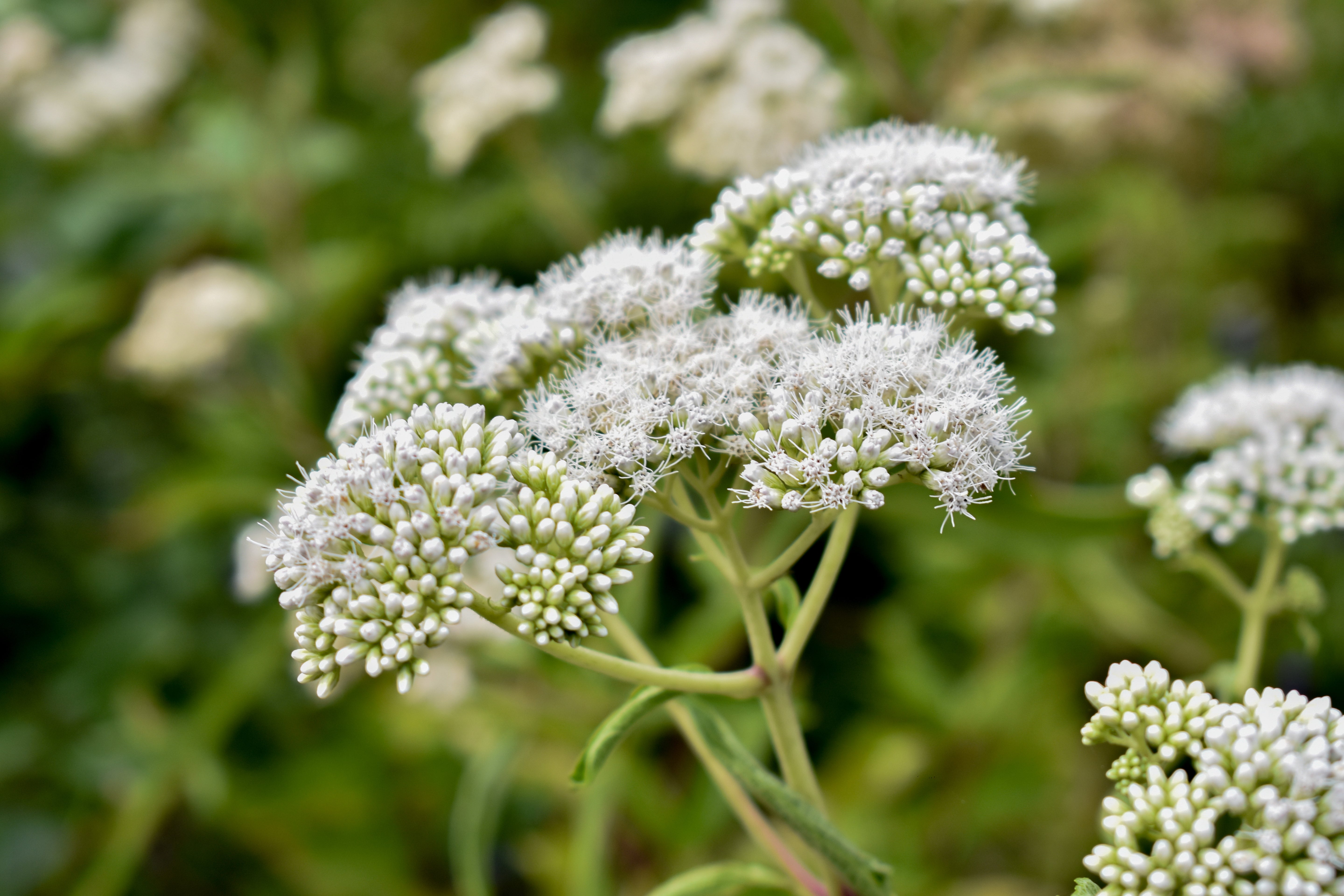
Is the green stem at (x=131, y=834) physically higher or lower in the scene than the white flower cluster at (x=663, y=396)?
lower

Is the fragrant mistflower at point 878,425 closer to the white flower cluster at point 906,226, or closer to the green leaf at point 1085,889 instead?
the white flower cluster at point 906,226

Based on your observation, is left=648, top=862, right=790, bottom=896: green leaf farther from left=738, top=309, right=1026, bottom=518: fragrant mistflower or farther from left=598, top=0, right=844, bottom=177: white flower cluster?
left=598, top=0, right=844, bottom=177: white flower cluster

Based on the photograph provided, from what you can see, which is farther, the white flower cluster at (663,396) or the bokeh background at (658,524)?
the bokeh background at (658,524)

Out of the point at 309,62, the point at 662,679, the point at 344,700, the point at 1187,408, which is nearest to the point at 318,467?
the point at 662,679

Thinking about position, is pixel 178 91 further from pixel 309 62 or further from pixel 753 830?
pixel 753 830

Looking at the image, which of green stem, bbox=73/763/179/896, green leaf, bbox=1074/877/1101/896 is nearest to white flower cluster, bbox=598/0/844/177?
green leaf, bbox=1074/877/1101/896

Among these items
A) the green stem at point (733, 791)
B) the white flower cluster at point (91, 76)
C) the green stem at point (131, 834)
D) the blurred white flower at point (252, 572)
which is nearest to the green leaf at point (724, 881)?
the green stem at point (733, 791)
